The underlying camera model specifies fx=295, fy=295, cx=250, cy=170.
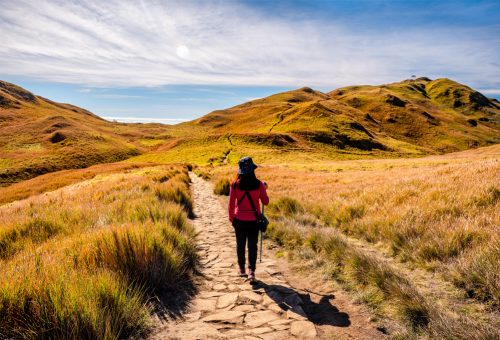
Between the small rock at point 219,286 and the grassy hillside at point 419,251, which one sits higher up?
the grassy hillside at point 419,251

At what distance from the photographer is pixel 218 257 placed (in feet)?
26.3

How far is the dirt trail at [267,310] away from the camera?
13.9ft

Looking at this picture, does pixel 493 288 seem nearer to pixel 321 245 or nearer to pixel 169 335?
pixel 321 245

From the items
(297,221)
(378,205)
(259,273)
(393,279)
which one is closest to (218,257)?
(259,273)

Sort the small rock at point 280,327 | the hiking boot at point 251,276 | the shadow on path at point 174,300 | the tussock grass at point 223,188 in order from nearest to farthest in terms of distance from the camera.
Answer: the small rock at point 280,327
the shadow on path at point 174,300
the hiking boot at point 251,276
the tussock grass at point 223,188

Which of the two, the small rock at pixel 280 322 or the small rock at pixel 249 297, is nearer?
the small rock at pixel 280 322

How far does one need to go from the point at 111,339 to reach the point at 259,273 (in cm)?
391

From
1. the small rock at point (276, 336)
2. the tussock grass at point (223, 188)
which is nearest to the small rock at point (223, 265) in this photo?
the small rock at point (276, 336)

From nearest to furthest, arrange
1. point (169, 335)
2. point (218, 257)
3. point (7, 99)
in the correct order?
point (169, 335) → point (218, 257) → point (7, 99)

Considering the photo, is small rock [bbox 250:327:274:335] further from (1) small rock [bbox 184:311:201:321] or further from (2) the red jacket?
(2) the red jacket

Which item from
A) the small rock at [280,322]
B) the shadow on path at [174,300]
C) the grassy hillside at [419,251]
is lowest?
the small rock at [280,322]

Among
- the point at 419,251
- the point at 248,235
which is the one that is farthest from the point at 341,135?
the point at 248,235

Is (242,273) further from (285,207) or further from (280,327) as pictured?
(285,207)

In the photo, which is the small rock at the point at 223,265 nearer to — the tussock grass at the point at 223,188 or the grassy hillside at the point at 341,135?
the tussock grass at the point at 223,188
